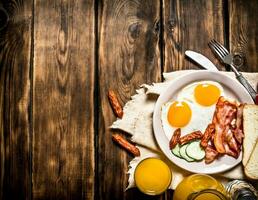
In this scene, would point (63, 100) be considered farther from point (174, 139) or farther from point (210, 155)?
point (210, 155)

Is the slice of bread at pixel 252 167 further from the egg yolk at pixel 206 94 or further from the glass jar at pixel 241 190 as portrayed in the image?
the egg yolk at pixel 206 94

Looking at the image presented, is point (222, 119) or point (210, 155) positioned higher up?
point (222, 119)

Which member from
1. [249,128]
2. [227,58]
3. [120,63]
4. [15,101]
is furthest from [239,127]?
[15,101]

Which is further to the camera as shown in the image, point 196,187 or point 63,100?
point 63,100

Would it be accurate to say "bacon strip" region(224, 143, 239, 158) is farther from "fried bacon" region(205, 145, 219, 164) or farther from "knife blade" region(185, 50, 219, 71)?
"knife blade" region(185, 50, 219, 71)

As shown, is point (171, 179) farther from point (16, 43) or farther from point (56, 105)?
point (16, 43)

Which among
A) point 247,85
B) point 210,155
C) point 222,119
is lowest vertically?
point 210,155
